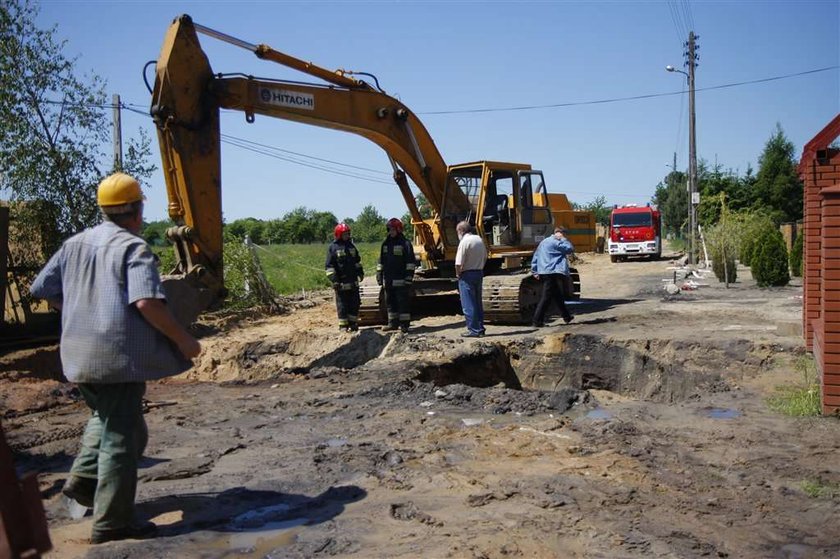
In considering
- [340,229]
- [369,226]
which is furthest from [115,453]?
[369,226]

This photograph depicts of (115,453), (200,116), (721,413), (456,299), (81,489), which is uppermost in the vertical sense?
(200,116)

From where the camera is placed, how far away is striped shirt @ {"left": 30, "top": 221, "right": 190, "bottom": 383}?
384 cm

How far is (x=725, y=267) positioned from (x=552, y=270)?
8.94m

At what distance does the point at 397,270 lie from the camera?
12531mm

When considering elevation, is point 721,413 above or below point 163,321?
below

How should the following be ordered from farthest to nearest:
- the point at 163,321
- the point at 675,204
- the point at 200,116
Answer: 1. the point at 675,204
2. the point at 200,116
3. the point at 163,321

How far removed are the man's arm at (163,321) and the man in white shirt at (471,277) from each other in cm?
825

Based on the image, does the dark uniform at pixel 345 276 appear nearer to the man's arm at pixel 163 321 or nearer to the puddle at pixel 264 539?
the puddle at pixel 264 539

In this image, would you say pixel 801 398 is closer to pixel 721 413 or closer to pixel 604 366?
pixel 721 413

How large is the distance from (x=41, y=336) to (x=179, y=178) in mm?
5101

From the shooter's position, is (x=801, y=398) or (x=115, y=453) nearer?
(x=115, y=453)

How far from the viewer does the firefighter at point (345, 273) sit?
39.6 ft

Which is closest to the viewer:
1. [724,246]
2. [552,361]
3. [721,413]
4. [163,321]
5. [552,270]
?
[163,321]

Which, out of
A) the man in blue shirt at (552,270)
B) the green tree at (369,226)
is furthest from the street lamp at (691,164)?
the green tree at (369,226)
